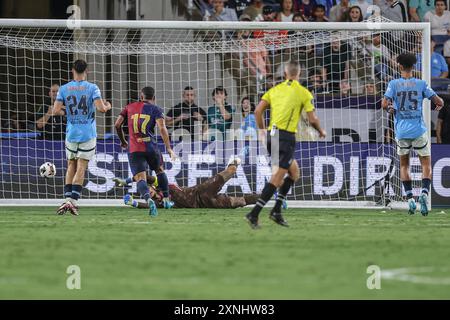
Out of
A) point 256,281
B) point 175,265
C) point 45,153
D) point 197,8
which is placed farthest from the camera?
point 197,8

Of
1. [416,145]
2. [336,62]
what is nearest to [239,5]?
[336,62]

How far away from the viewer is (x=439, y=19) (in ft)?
79.3

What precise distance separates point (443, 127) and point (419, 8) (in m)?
4.05

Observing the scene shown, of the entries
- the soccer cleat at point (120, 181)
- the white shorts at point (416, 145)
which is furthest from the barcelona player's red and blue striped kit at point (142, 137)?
the white shorts at point (416, 145)

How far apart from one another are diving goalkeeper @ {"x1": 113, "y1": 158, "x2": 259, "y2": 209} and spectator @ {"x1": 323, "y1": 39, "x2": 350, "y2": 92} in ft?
11.7

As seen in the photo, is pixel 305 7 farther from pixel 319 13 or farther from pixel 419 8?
pixel 419 8

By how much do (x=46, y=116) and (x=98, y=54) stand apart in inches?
65.8

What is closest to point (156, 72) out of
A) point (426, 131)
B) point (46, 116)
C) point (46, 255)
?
point (46, 116)

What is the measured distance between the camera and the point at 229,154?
779 inches

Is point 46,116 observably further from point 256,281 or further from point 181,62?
point 256,281

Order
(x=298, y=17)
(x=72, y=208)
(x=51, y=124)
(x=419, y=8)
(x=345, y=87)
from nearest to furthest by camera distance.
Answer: (x=72, y=208)
(x=51, y=124)
(x=345, y=87)
(x=298, y=17)
(x=419, y=8)

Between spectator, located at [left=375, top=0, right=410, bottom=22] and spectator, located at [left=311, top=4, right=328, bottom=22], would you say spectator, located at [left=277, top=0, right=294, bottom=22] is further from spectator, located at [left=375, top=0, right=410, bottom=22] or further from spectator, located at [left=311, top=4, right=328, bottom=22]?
spectator, located at [left=375, top=0, right=410, bottom=22]

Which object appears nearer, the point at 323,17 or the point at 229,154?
the point at 229,154

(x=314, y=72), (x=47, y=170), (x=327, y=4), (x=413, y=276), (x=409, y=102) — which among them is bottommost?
(x=413, y=276)
